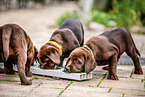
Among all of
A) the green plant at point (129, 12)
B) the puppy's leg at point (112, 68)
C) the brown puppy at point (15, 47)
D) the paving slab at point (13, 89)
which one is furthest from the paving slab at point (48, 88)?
the green plant at point (129, 12)

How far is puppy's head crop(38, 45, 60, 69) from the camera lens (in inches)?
183

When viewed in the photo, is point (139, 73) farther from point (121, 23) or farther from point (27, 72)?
point (121, 23)

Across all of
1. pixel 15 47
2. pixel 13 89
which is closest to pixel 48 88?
pixel 13 89

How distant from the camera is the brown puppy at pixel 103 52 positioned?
440 centimetres

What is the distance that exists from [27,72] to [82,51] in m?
1.09

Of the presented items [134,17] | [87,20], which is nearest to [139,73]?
[134,17]

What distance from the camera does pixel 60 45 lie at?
16.4 ft

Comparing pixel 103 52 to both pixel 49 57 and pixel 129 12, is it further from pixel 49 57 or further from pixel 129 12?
pixel 129 12

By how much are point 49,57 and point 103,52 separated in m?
0.97

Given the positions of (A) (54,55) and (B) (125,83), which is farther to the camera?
(A) (54,55)

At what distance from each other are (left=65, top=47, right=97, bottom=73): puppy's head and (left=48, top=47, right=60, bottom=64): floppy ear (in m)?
0.30

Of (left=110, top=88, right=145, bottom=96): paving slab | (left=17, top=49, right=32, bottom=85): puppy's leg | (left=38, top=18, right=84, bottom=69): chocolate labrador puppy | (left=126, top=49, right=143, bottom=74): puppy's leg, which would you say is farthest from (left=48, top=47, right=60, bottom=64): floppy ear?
(left=126, top=49, right=143, bottom=74): puppy's leg

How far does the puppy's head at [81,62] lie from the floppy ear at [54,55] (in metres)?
0.30

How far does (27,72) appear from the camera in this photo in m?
4.70
